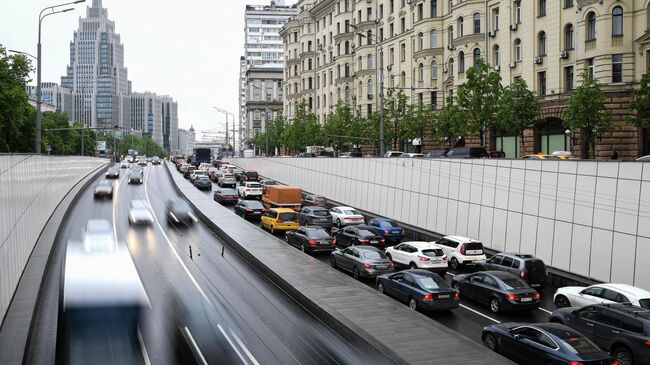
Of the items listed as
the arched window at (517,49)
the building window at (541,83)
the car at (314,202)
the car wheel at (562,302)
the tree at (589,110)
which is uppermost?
the arched window at (517,49)

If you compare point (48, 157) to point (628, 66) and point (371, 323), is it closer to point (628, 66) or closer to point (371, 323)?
point (371, 323)

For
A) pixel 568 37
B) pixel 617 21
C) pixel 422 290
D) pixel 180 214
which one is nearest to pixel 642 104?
pixel 617 21

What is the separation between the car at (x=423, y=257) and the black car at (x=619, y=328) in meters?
8.09

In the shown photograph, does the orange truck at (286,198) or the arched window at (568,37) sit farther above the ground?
the arched window at (568,37)

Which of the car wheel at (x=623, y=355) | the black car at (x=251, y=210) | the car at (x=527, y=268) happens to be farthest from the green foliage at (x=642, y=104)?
the black car at (x=251, y=210)

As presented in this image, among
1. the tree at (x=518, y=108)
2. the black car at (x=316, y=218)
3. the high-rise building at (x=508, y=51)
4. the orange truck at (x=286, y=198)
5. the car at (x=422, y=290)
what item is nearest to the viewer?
the car at (x=422, y=290)

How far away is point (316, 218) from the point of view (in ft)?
120

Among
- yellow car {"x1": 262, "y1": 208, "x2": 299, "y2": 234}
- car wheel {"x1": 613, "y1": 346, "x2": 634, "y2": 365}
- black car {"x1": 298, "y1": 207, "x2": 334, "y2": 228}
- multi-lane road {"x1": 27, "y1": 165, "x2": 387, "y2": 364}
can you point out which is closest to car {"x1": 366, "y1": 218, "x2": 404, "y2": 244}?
black car {"x1": 298, "y1": 207, "x2": 334, "y2": 228}

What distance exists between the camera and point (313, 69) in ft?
332

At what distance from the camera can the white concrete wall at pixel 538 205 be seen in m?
21.7

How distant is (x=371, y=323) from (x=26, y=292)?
11.0 metres

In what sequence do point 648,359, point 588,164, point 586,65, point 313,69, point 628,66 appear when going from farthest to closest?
point 313,69 → point 586,65 → point 628,66 → point 588,164 → point 648,359

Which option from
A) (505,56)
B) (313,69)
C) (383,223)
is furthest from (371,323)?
(313,69)

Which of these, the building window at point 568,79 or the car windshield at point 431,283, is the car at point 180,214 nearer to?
the car windshield at point 431,283
